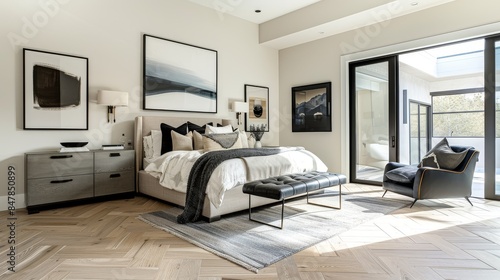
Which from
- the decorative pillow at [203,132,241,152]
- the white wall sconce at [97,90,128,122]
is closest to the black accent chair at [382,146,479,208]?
the decorative pillow at [203,132,241,152]

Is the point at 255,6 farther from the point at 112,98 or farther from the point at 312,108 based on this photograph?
the point at 112,98

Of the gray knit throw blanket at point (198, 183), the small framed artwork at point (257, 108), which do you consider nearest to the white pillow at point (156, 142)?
the gray knit throw blanket at point (198, 183)

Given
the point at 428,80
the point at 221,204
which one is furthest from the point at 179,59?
the point at 428,80

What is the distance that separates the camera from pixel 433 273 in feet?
6.37

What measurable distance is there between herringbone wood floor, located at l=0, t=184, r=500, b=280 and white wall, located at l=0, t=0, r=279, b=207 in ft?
3.54

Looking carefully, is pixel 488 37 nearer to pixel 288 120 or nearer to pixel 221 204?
pixel 288 120

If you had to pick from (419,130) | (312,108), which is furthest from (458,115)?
(312,108)

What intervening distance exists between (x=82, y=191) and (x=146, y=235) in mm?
1591

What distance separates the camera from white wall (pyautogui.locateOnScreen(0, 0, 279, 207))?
3531 millimetres

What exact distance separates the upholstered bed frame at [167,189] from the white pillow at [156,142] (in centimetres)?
13

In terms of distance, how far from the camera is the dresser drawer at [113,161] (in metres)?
3.84

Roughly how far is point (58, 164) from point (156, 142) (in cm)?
128

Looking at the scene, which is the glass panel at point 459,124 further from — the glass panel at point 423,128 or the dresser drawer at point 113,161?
the dresser drawer at point 113,161

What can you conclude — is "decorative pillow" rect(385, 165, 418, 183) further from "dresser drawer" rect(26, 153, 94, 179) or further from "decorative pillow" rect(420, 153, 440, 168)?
"dresser drawer" rect(26, 153, 94, 179)
